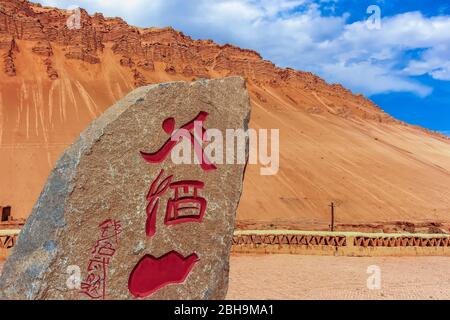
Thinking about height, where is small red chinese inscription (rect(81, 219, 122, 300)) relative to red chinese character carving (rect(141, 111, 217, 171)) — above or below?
below

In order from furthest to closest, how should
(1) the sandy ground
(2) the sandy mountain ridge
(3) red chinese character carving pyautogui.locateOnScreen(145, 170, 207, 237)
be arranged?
(2) the sandy mountain ridge, (1) the sandy ground, (3) red chinese character carving pyautogui.locateOnScreen(145, 170, 207, 237)

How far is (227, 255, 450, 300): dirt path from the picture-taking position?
29.0 feet

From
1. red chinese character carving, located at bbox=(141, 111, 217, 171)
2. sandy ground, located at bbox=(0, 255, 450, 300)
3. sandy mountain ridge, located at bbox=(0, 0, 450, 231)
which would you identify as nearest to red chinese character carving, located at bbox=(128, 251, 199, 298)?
red chinese character carving, located at bbox=(141, 111, 217, 171)

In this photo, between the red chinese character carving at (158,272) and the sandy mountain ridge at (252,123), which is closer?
the red chinese character carving at (158,272)

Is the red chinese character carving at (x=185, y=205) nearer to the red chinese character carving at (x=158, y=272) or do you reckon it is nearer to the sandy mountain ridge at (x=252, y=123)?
the red chinese character carving at (x=158, y=272)

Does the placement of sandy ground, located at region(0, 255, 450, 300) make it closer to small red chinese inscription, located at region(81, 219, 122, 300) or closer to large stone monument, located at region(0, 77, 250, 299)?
large stone monument, located at region(0, 77, 250, 299)

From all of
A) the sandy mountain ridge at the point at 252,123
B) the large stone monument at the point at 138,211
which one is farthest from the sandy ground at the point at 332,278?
the sandy mountain ridge at the point at 252,123

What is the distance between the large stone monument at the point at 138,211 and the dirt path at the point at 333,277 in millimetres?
3385

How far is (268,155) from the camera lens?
123 feet

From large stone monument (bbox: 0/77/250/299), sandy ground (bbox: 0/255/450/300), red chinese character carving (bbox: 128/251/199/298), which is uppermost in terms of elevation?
large stone monument (bbox: 0/77/250/299)

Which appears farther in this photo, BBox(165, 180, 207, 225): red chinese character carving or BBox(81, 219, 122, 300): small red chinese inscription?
BBox(165, 180, 207, 225): red chinese character carving

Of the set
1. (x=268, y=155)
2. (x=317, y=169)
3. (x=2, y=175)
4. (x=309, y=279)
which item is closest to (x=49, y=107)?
(x=2, y=175)

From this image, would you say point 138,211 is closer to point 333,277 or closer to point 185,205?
point 185,205

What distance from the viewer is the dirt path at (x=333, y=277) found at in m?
8.84
